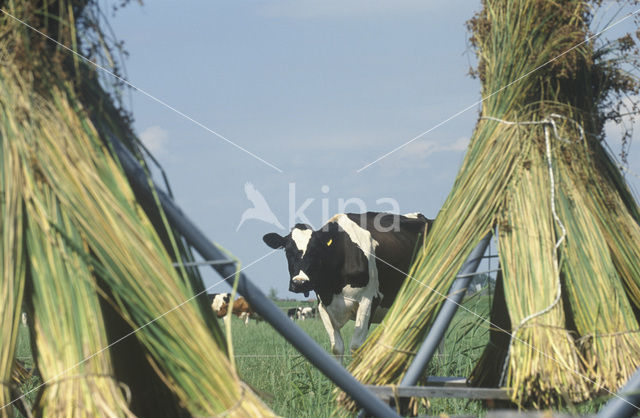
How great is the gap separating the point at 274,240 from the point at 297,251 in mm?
500

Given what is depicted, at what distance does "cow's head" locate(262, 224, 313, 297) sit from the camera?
25.9ft

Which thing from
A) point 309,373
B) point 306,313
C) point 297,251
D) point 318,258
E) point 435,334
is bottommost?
point 306,313

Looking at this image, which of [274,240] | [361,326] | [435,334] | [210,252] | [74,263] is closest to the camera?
[74,263]

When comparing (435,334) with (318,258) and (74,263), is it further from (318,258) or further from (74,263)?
(318,258)

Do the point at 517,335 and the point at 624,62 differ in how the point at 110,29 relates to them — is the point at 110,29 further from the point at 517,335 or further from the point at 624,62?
the point at 624,62

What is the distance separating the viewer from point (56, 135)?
1965mm

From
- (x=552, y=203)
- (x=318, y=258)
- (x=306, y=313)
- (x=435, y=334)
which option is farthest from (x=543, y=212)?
(x=306, y=313)

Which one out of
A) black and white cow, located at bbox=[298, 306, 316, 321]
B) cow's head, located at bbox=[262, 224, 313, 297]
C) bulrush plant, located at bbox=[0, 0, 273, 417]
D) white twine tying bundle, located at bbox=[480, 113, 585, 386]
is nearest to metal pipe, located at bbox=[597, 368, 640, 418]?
white twine tying bundle, located at bbox=[480, 113, 585, 386]

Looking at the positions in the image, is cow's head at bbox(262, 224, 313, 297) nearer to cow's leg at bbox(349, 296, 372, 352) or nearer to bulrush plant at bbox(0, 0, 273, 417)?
cow's leg at bbox(349, 296, 372, 352)

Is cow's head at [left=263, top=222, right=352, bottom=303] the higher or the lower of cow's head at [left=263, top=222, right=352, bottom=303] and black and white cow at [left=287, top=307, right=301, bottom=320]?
the higher

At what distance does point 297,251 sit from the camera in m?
8.14

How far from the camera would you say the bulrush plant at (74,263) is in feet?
6.14

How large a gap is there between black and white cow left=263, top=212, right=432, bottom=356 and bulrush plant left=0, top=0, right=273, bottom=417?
5954 mm

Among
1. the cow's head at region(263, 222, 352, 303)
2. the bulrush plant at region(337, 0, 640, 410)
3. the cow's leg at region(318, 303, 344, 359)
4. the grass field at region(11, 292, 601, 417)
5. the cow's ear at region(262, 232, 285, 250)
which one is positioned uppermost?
the bulrush plant at region(337, 0, 640, 410)
